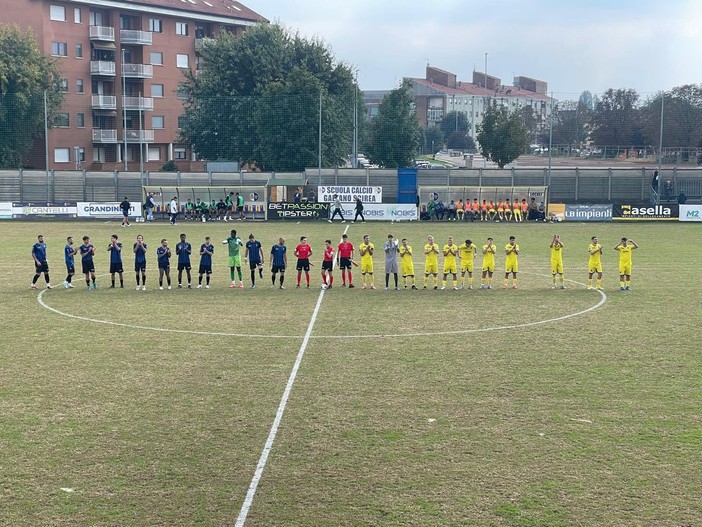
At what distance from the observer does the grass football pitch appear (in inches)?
416

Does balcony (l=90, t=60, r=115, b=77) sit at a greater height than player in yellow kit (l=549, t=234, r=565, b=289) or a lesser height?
greater

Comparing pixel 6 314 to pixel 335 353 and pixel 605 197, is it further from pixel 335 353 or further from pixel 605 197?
pixel 605 197

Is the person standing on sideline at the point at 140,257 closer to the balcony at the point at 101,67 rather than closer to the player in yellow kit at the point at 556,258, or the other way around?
the player in yellow kit at the point at 556,258

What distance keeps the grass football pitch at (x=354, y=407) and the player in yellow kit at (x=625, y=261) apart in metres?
1.00

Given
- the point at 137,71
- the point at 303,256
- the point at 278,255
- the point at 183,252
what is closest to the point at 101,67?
the point at 137,71

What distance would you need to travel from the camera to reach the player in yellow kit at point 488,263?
89.8 ft

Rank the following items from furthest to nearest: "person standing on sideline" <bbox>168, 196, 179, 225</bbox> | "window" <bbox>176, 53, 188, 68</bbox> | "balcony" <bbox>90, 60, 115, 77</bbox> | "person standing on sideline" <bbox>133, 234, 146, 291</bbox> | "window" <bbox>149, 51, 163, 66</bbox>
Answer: "window" <bbox>176, 53, 188, 68</bbox> → "window" <bbox>149, 51, 163, 66</bbox> → "balcony" <bbox>90, 60, 115, 77</bbox> → "person standing on sideline" <bbox>168, 196, 179, 225</bbox> → "person standing on sideline" <bbox>133, 234, 146, 291</bbox>

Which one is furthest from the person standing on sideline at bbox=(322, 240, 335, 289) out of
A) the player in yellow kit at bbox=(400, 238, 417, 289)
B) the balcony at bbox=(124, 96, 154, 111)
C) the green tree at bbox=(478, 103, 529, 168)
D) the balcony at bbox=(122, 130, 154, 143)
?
the balcony at bbox=(124, 96, 154, 111)

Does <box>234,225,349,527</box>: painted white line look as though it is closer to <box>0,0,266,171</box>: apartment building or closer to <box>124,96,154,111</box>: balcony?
<box>0,0,266,171</box>: apartment building

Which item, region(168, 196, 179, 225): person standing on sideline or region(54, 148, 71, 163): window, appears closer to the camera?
region(168, 196, 179, 225): person standing on sideline

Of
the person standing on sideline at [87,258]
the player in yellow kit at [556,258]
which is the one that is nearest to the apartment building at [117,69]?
the person standing on sideline at [87,258]

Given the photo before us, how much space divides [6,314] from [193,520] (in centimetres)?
1522

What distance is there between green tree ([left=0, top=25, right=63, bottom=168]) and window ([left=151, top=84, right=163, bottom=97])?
583 inches

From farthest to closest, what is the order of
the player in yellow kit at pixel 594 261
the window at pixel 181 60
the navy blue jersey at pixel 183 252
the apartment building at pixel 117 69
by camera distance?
the window at pixel 181 60 → the apartment building at pixel 117 69 → the navy blue jersey at pixel 183 252 → the player in yellow kit at pixel 594 261
